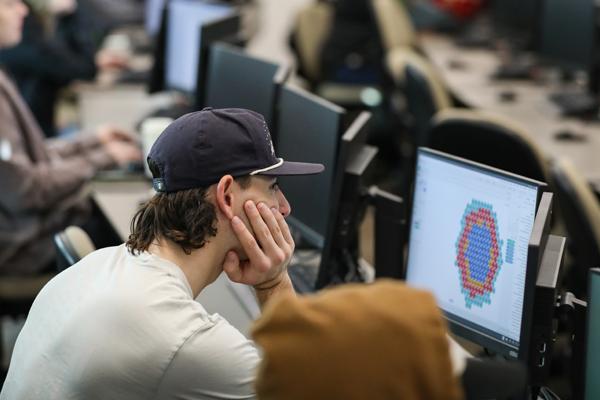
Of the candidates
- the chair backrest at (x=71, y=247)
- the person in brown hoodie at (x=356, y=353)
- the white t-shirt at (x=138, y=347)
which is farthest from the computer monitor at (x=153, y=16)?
the person in brown hoodie at (x=356, y=353)

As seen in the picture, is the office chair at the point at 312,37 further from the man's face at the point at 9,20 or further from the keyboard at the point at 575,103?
the man's face at the point at 9,20

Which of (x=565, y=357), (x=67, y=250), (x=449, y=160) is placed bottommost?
(x=565, y=357)

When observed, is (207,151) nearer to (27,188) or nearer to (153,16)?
(27,188)

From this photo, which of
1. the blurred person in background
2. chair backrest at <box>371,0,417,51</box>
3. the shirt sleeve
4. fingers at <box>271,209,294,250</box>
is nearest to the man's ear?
fingers at <box>271,209,294,250</box>


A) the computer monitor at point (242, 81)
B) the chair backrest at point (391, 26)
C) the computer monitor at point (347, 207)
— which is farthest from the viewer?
the chair backrest at point (391, 26)

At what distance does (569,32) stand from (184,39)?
2.02 m

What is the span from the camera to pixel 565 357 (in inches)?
121

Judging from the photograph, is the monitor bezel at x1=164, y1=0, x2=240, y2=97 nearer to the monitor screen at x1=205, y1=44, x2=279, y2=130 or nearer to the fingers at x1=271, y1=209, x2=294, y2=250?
the monitor screen at x1=205, y1=44, x2=279, y2=130

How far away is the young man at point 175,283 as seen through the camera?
5.46 feet

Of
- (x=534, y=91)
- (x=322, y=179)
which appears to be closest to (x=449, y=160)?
(x=322, y=179)

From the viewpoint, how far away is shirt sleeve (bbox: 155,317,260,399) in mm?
1655

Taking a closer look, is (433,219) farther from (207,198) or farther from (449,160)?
(207,198)

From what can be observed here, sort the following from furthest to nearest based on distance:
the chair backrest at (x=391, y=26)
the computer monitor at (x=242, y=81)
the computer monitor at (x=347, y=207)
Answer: the chair backrest at (x=391, y=26) → the computer monitor at (x=242, y=81) → the computer monitor at (x=347, y=207)

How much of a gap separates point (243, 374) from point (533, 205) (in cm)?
69
